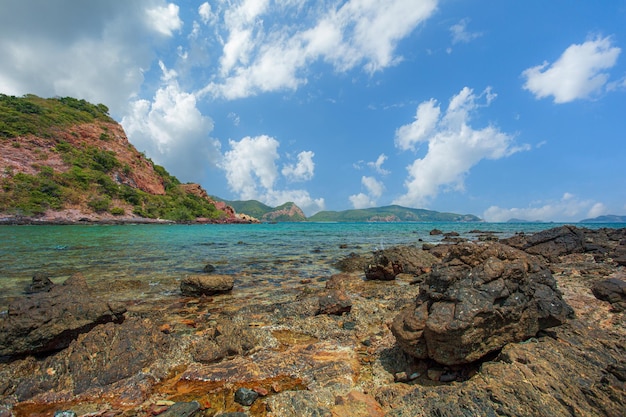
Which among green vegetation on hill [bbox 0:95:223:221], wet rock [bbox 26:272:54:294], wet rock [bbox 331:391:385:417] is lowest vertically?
wet rock [bbox 26:272:54:294]

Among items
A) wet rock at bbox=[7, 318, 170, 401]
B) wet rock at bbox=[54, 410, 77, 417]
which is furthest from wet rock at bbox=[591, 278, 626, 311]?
wet rock at bbox=[54, 410, 77, 417]

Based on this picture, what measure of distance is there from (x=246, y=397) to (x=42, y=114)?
13018 centimetres

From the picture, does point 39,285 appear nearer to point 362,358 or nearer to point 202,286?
point 202,286

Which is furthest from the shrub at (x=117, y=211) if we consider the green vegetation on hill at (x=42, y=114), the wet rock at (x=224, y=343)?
the wet rock at (x=224, y=343)

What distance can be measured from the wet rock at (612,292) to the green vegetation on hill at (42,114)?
4526 inches

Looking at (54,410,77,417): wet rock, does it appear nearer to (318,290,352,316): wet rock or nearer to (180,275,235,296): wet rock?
(318,290,352,316): wet rock

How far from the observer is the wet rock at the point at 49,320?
18.4 ft

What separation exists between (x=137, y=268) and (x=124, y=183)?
97783 mm

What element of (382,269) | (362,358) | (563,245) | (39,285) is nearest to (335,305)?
(362,358)

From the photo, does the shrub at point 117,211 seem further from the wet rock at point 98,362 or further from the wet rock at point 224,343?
the wet rock at point 224,343

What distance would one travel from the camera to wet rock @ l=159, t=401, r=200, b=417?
3.95 m

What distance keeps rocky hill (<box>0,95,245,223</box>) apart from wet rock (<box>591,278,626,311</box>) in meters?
87.3

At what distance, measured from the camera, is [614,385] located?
328 cm

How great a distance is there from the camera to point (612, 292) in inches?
291
